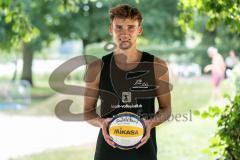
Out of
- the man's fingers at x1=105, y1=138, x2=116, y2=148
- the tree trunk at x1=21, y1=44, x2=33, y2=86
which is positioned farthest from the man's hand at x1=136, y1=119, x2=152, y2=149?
the tree trunk at x1=21, y1=44, x2=33, y2=86

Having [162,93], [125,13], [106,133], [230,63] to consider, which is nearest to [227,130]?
[162,93]

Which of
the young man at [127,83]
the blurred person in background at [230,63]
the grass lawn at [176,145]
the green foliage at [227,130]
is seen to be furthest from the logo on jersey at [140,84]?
the blurred person in background at [230,63]

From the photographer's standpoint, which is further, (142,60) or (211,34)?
(211,34)

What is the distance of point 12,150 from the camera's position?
7.88 metres

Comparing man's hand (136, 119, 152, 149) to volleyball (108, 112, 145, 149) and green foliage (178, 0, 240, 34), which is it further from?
green foliage (178, 0, 240, 34)

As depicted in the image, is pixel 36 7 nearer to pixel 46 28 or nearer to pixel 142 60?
pixel 46 28

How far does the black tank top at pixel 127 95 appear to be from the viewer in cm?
251

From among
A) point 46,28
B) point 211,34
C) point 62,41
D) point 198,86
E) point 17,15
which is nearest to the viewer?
point 17,15

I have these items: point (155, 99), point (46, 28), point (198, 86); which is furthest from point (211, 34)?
point (155, 99)

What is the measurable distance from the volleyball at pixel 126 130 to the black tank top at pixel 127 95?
0.09ft

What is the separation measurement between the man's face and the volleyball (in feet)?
1.18

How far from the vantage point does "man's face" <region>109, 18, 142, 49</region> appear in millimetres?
2539

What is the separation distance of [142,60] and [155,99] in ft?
0.72

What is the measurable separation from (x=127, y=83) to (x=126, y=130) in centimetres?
24
